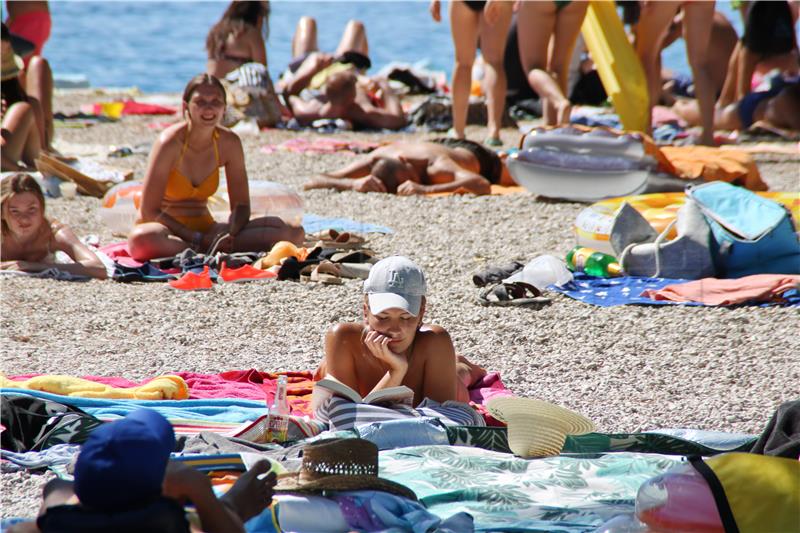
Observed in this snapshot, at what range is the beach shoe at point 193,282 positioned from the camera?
5863 millimetres

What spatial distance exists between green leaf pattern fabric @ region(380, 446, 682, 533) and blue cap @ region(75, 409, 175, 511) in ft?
3.50

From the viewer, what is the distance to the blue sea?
23078 mm

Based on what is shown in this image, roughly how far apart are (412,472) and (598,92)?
10.7 meters

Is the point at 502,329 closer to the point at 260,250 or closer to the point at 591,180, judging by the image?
the point at 260,250

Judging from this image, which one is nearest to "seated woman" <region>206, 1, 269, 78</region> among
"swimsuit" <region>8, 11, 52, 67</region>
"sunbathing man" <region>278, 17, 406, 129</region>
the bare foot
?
"sunbathing man" <region>278, 17, 406, 129</region>

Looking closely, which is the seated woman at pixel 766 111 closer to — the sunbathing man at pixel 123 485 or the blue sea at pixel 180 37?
the blue sea at pixel 180 37

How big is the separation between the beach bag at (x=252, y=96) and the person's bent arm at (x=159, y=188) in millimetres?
4870

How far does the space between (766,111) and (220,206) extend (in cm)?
637

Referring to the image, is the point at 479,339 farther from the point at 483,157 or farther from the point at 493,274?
the point at 483,157

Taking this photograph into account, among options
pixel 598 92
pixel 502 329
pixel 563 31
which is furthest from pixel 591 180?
→ pixel 598 92

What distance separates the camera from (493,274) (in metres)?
5.98

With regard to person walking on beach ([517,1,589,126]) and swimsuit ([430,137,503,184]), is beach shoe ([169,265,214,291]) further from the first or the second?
person walking on beach ([517,1,589,126])

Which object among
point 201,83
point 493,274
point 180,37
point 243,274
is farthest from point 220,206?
point 180,37

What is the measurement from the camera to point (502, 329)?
5.18m
